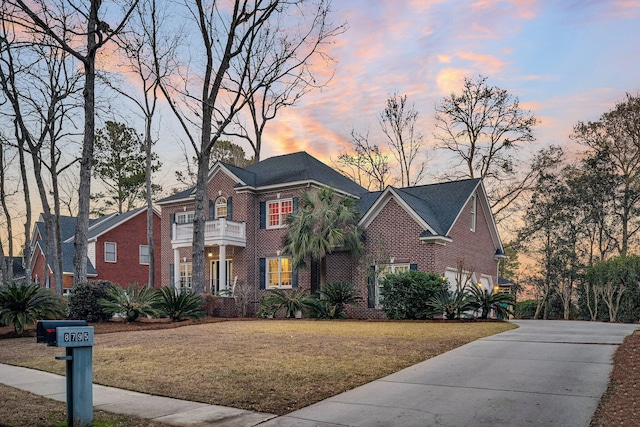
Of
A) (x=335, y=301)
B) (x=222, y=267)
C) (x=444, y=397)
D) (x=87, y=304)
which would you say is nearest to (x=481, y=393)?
(x=444, y=397)

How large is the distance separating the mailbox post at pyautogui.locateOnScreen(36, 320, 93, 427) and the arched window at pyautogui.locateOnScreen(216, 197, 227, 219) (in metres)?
21.3

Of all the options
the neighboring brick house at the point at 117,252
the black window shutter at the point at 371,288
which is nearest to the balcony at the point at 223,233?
the black window shutter at the point at 371,288

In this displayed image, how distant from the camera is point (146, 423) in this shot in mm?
5363

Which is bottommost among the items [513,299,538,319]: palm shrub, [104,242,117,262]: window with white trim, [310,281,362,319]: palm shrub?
[513,299,538,319]: palm shrub

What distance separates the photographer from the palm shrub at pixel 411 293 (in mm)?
18188

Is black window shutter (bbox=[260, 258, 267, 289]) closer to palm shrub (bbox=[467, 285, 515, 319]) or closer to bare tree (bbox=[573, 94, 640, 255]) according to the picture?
palm shrub (bbox=[467, 285, 515, 319])

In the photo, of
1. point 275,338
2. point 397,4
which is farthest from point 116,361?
point 397,4

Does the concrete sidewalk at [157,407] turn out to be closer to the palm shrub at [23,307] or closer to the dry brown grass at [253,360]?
the dry brown grass at [253,360]

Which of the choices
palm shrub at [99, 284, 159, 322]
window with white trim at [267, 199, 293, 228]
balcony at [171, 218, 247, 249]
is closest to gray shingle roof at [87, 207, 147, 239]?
balcony at [171, 218, 247, 249]

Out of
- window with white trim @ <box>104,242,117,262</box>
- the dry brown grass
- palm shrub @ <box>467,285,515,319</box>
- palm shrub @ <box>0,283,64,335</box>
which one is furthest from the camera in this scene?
window with white trim @ <box>104,242,117,262</box>

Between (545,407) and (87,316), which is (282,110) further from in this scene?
(545,407)

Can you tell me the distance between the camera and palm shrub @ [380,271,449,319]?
18.2 meters

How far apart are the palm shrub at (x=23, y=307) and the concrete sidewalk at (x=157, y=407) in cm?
743

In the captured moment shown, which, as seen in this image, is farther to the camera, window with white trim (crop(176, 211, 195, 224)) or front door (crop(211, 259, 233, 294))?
window with white trim (crop(176, 211, 195, 224))
